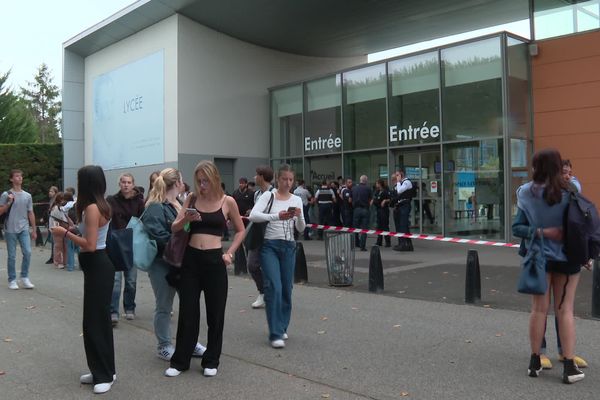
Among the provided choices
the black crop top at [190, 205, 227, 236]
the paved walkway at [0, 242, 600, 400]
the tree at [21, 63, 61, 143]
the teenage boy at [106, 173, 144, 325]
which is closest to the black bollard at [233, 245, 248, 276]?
the paved walkway at [0, 242, 600, 400]

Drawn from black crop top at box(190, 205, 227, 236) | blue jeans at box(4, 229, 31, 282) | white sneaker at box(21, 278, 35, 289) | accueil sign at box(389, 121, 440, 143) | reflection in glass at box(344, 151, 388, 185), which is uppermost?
accueil sign at box(389, 121, 440, 143)

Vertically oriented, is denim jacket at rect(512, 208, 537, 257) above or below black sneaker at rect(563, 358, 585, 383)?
above

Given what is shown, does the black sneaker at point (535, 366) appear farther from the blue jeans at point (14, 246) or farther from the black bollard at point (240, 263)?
the blue jeans at point (14, 246)

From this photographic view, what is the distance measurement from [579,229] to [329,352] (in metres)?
2.51

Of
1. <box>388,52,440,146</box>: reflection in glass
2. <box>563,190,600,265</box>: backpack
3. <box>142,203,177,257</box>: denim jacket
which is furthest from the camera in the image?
<box>388,52,440,146</box>: reflection in glass

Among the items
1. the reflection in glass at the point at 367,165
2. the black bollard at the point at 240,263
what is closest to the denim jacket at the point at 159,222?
the black bollard at the point at 240,263

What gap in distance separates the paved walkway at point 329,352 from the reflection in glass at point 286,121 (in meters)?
13.2

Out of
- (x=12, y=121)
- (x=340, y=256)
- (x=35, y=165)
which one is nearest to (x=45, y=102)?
(x=12, y=121)

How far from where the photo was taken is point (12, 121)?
42.2 m

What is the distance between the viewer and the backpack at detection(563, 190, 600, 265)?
431 cm

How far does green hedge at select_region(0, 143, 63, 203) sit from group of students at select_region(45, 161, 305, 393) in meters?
22.6

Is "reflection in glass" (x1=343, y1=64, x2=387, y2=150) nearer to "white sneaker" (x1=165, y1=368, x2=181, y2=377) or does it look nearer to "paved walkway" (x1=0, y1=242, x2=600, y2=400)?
"paved walkway" (x1=0, y1=242, x2=600, y2=400)

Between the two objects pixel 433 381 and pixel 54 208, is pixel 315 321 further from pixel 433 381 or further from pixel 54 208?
pixel 54 208

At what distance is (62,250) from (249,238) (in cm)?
815
